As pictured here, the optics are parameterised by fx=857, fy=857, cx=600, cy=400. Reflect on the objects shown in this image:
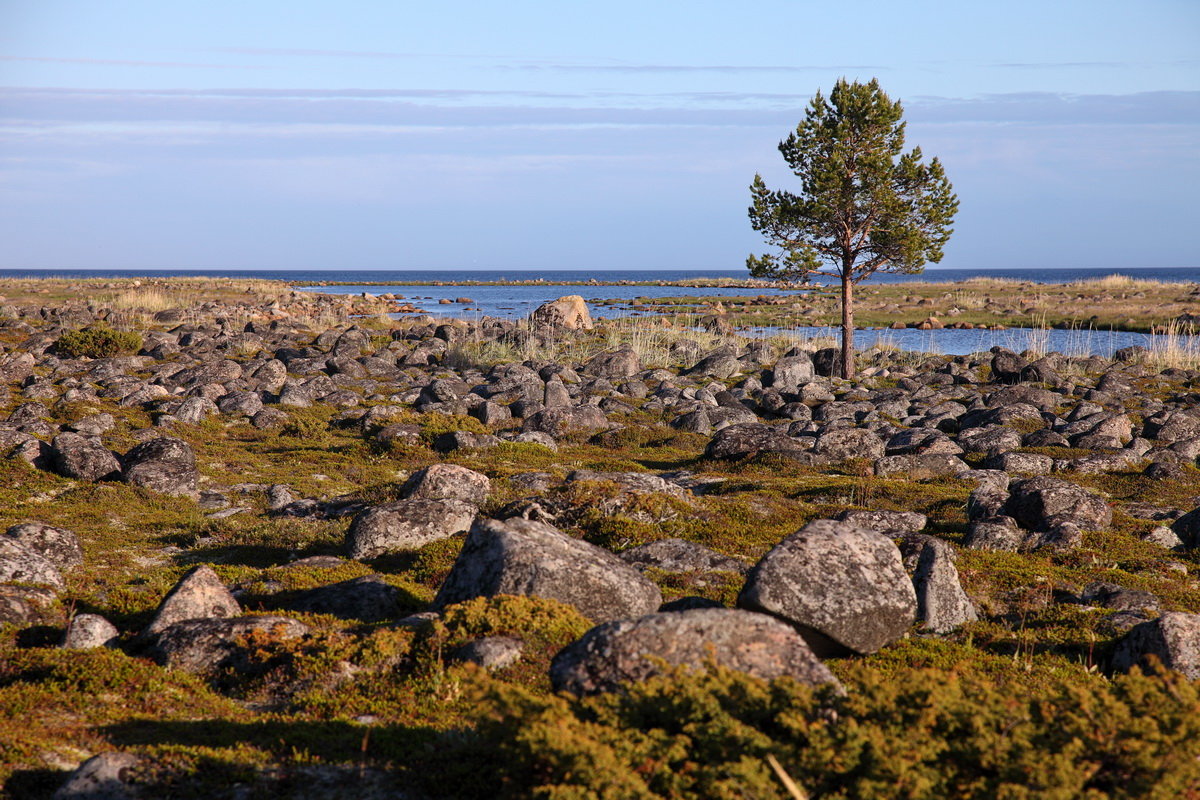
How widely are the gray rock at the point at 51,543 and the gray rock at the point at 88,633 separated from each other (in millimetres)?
3636

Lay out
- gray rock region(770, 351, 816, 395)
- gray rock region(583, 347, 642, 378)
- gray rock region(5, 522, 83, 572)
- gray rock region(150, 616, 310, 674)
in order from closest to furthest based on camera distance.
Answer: gray rock region(150, 616, 310, 674)
gray rock region(5, 522, 83, 572)
gray rock region(770, 351, 816, 395)
gray rock region(583, 347, 642, 378)

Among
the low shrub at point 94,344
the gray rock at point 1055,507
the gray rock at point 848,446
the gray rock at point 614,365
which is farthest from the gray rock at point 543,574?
the low shrub at point 94,344

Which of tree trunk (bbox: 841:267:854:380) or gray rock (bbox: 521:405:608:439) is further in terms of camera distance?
tree trunk (bbox: 841:267:854:380)

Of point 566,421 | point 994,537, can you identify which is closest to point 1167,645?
point 994,537

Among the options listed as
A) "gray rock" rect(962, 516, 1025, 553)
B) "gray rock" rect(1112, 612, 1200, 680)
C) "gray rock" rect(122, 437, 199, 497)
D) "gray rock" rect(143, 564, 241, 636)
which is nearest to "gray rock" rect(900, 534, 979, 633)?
"gray rock" rect(1112, 612, 1200, 680)

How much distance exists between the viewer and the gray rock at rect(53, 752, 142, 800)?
5531 mm

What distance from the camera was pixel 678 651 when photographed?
6410 millimetres

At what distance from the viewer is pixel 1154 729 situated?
16.3 feet

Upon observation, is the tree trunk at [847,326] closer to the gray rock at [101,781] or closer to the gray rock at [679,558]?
the gray rock at [679,558]

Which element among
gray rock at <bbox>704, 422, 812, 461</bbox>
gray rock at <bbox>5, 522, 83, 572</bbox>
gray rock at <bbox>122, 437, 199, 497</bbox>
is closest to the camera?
gray rock at <bbox>5, 522, 83, 572</bbox>

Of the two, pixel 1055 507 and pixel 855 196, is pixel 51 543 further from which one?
pixel 855 196

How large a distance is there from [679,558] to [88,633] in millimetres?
7408

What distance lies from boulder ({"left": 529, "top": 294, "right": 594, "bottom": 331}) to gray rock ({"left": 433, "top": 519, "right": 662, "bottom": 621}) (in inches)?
1641

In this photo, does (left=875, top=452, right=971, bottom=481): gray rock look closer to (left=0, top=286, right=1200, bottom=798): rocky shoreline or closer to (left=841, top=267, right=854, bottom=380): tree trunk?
(left=0, top=286, right=1200, bottom=798): rocky shoreline
